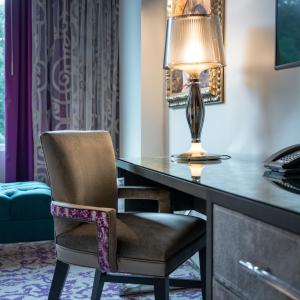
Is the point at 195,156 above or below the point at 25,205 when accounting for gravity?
above

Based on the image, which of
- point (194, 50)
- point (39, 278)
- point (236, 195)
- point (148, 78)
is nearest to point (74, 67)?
point (148, 78)

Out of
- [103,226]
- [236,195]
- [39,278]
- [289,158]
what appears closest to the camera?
[236,195]

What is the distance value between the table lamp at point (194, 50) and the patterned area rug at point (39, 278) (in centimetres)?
86

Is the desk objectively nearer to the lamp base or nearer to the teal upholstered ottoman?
the lamp base

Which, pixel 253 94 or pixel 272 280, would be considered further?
pixel 253 94

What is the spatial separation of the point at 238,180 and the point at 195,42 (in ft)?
2.78

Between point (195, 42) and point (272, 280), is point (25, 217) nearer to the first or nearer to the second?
point (195, 42)

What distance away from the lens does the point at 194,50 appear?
192cm

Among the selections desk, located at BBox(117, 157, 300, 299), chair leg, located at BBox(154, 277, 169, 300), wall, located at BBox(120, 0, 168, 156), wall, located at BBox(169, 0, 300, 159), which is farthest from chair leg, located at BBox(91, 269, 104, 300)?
wall, located at BBox(120, 0, 168, 156)

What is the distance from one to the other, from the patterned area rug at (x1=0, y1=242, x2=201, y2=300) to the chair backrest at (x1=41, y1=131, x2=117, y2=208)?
2.15 feet

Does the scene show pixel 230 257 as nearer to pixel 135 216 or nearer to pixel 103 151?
pixel 135 216

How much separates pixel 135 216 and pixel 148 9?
1.79m

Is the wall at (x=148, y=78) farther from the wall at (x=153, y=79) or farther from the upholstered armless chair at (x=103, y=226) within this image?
the upholstered armless chair at (x=103, y=226)

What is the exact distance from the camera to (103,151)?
2.02 metres
